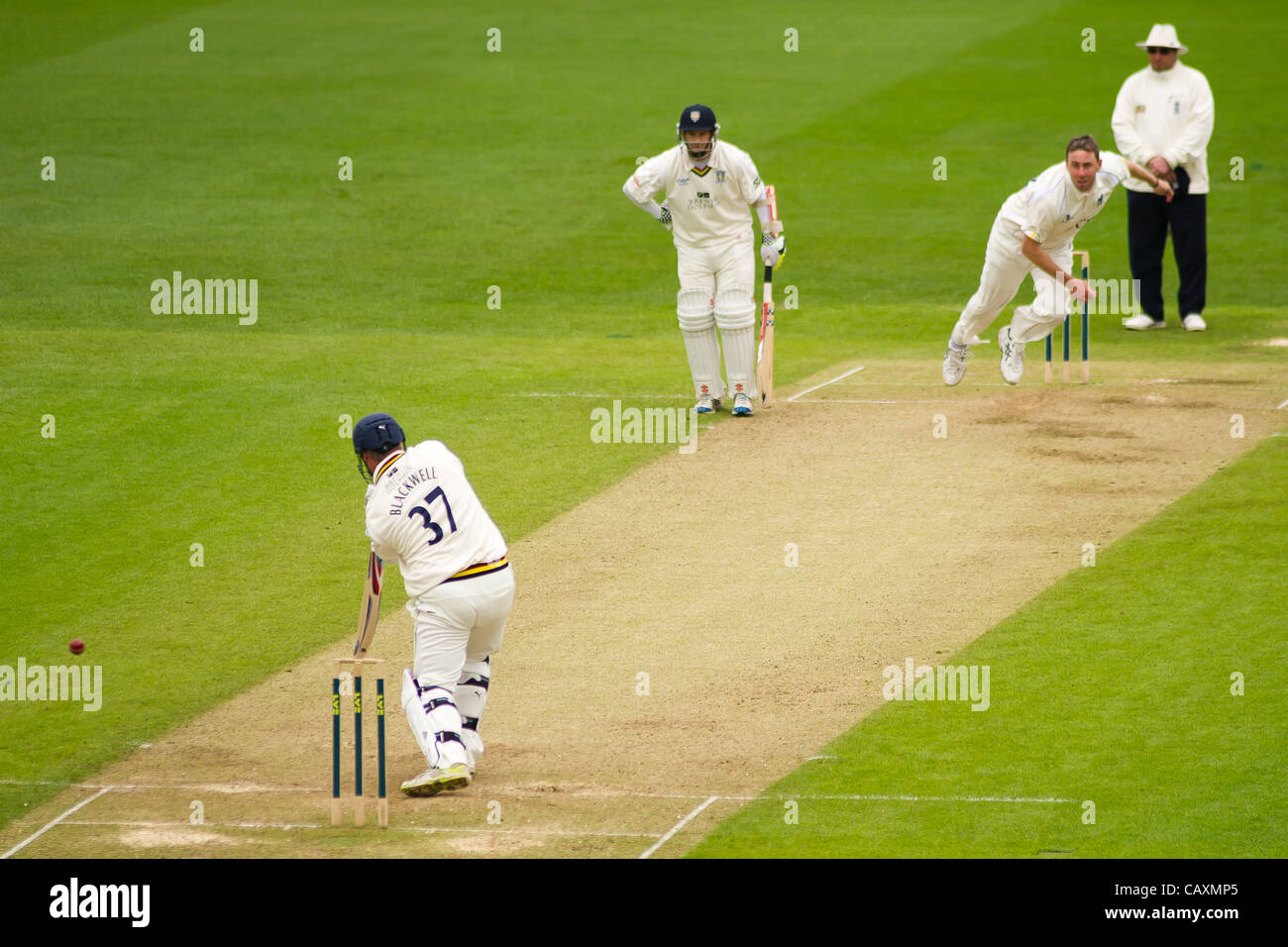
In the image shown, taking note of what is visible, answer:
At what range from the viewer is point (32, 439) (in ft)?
48.5

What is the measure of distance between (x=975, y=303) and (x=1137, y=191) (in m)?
4.04

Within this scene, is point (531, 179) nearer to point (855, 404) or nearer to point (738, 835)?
point (855, 404)

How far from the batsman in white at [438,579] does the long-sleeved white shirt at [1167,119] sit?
10806 millimetres

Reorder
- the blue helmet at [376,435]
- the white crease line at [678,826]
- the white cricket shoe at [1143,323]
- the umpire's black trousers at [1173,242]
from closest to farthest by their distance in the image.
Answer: the white crease line at [678,826] < the blue helmet at [376,435] < the umpire's black trousers at [1173,242] < the white cricket shoe at [1143,323]

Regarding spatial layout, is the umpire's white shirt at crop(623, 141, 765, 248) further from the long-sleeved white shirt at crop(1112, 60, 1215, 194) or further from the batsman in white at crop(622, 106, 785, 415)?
the long-sleeved white shirt at crop(1112, 60, 1215, 194)

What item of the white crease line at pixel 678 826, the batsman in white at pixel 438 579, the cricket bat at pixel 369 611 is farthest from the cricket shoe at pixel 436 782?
the white crease line at pixel 678 826

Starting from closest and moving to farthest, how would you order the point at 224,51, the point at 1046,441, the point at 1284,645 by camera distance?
the point at 1284,645 < the point at 1046,441 < the point at 224,51

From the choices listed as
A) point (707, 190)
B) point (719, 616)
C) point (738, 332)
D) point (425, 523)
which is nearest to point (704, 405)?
point (738, 332)

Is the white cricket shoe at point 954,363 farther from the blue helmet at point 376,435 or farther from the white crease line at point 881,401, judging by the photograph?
the blue helmet at point 376,435

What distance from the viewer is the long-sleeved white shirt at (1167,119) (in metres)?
17.9

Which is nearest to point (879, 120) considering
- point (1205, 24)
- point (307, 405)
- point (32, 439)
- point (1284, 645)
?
point (1205, 24)

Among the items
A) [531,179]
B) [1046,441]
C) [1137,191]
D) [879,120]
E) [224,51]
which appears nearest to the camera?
[1046,441]

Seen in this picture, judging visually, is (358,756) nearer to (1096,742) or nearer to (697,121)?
(1096,742)

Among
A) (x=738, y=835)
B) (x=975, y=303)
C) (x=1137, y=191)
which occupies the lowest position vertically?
(x=738, y=835)
